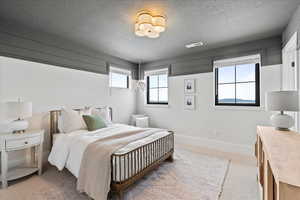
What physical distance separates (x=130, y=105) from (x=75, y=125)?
227 centimetres

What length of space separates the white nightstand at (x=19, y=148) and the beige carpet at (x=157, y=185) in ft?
0.39

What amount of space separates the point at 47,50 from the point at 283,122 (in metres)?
A: 4.14

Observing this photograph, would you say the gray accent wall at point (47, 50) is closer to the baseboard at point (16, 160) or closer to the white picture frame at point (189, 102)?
the baseboard at point (16, 160)

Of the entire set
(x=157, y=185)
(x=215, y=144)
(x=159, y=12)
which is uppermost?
(x=159, y=12)

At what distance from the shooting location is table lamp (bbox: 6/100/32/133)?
2184 millimetres

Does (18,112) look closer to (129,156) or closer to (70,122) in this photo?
(70,122)

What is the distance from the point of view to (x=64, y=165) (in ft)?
7.38

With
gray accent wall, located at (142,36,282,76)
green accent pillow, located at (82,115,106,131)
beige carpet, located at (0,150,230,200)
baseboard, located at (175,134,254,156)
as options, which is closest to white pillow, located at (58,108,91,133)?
green accent pillow, located at (82,115,106,131)

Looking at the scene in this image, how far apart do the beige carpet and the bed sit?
194 mm

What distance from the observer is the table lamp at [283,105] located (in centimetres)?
180

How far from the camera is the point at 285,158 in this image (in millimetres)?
1004

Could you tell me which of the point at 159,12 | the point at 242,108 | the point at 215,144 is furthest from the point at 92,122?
the point at 242,108

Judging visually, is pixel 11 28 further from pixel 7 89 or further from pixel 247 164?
pixel 247 164

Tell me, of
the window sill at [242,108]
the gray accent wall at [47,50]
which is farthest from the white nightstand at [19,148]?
the window sill at [242,108]
